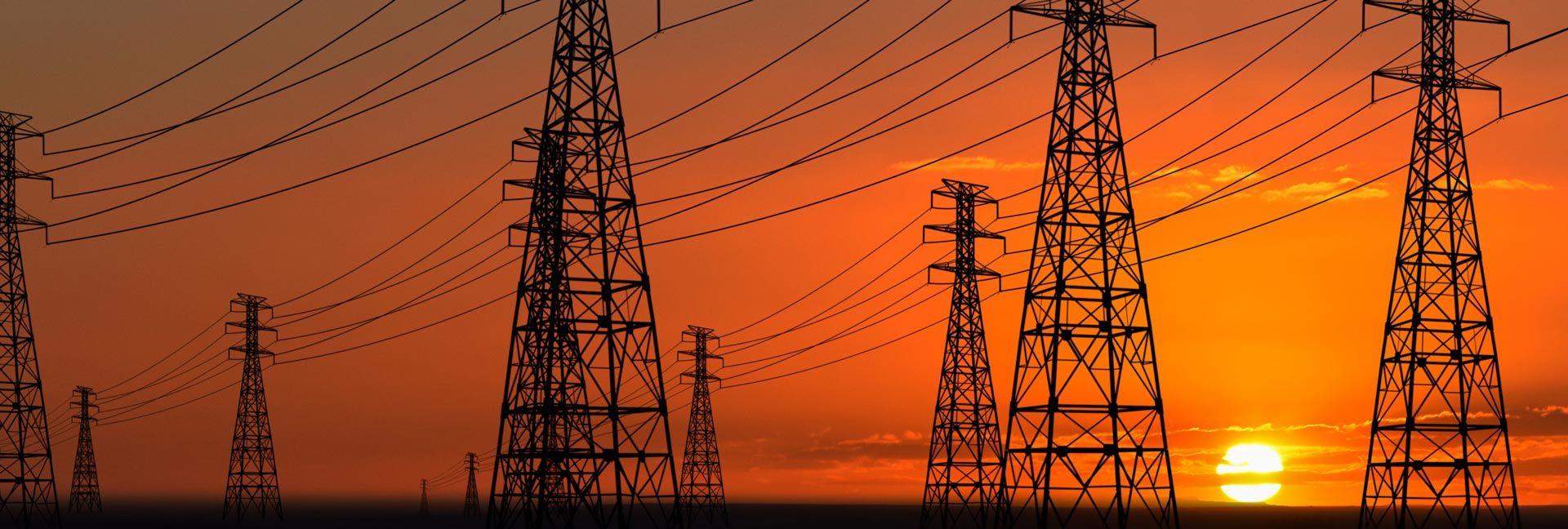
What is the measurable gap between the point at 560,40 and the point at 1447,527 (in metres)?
129

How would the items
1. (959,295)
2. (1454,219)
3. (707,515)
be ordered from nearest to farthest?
(1454,219) < (959,295) < (707,515)

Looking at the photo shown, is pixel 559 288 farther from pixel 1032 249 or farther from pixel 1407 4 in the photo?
pixel 1407 4

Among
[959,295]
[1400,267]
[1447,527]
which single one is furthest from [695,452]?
[1447,527]

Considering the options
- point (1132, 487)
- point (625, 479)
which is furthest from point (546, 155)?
point (1132, 487)

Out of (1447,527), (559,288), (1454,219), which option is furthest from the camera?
(1447,527)

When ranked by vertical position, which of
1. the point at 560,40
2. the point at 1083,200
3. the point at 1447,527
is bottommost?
the point at 1447,527

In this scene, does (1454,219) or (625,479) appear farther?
(1454,219)

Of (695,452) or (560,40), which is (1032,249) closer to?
(560,40)

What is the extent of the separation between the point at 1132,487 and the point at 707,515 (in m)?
66.0

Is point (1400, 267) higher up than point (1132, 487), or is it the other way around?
point (1400, 267)

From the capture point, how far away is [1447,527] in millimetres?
154125

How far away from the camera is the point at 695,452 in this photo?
95.4 m

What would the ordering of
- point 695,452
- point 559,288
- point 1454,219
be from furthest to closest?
1. point 695,452
2. point 1454,219
3. point 559,288

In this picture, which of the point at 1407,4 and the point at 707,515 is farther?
the point at 707,515
